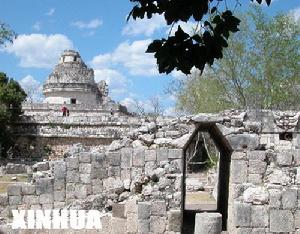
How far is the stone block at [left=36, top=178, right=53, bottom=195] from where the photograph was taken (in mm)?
12789

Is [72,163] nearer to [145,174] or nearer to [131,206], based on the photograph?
[145,174]

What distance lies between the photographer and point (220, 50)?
191 inches

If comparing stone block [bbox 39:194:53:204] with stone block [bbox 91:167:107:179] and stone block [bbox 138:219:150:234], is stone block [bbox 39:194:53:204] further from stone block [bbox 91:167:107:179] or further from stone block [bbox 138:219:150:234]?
stone block [bbox 138:219:150:234]

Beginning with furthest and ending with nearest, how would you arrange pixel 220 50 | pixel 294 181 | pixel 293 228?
pixel 294 181 → pixel 293 228 → pixel 220 50

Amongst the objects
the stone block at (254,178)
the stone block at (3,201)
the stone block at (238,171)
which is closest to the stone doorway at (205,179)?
the stone block at (238,171)

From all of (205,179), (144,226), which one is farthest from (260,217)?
(205,179)

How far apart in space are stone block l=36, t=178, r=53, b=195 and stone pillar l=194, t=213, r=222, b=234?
168 inches

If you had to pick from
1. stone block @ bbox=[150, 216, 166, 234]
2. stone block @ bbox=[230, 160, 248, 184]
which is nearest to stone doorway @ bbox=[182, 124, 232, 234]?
stone block @ bbox=[230, 160, 248, 184]

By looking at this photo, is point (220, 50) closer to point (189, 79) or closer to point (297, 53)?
point (297, 53)

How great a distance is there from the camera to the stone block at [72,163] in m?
12.9

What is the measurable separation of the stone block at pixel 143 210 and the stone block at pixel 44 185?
3103 mm

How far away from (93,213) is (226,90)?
16.7 meters

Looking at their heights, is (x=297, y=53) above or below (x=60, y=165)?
above

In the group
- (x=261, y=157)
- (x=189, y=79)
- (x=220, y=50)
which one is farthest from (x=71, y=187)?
(x=189, y=79)
